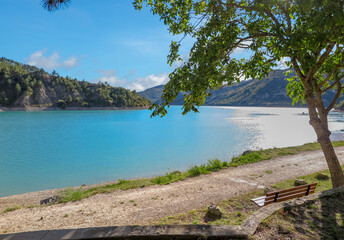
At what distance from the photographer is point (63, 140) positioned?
36531 mm

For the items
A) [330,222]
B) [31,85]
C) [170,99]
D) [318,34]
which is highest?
[31,85]

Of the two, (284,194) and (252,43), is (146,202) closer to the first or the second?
(284,194)

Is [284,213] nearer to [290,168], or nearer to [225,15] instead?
[225,15]

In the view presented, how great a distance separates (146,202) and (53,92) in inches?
6579

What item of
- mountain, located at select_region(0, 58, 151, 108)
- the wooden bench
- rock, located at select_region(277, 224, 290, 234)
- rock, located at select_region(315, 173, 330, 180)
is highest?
mountain, located at select_region(0, 58, 151, 108)

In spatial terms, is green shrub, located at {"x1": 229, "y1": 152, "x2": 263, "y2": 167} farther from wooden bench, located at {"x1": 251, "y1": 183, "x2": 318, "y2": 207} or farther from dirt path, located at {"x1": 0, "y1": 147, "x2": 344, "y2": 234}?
wooden bench, located at {"x1": 251, "y1": 183, "x2": 318, "y2": 207}

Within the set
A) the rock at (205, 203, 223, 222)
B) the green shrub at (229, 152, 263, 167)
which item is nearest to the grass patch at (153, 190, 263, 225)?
the rock at (205, 203, 223, 222)

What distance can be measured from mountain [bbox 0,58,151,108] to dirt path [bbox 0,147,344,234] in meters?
151

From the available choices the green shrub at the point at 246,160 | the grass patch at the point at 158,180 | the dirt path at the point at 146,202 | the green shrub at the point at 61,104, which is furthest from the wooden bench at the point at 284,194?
the green shrub at the point at 61,104

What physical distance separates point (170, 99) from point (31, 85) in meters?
168

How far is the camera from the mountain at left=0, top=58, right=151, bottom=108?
444ft

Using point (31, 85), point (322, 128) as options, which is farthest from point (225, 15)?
point (31, 85)

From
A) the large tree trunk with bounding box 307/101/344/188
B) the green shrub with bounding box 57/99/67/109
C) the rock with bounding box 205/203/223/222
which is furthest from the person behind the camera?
the green shrub with bounding box 57/99/67/109

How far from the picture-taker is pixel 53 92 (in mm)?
151250
